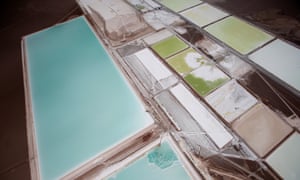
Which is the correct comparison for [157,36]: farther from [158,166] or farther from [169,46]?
[158,166]

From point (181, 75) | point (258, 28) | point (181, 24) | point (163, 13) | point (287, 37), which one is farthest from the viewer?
point (163, 13)

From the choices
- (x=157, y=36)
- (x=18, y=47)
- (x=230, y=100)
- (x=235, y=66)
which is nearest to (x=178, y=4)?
(x=157, y=36)

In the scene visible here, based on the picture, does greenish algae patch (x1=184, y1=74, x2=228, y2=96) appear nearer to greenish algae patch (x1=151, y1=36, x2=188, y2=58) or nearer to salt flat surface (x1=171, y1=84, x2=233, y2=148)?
salt flat surface (x1=171, y1=84, x2=233, y2=148)

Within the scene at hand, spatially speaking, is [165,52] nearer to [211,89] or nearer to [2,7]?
[211,89]

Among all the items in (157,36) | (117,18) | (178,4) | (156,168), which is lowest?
(156,168)

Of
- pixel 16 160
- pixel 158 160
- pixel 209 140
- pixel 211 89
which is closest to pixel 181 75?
pixel 211 89

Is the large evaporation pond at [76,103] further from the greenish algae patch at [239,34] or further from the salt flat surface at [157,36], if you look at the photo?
the greenish algae patch at [239,34]
